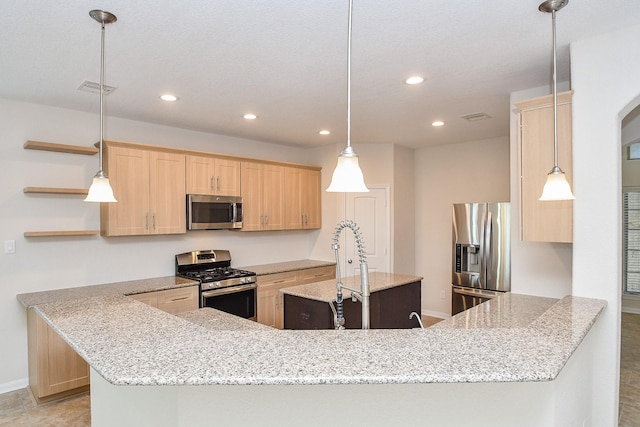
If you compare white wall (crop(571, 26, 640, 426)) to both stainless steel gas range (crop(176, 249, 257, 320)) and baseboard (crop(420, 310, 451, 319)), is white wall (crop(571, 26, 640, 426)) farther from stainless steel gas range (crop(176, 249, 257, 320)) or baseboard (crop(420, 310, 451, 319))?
baseboard (crop(420, 310, 451, 319))

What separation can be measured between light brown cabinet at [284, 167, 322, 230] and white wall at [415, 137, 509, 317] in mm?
1620

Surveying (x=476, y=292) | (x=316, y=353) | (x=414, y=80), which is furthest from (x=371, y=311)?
(x=316, y=353)

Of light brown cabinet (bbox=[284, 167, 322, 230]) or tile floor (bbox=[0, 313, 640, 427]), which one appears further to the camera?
light brown cabinet (bbox=[284, 167, 322, 230])

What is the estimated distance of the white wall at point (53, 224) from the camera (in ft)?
11.2

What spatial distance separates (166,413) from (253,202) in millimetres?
→ 3610

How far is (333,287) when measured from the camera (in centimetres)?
345

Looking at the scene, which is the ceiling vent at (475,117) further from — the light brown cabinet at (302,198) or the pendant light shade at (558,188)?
the light brown cabinet at (302,198)

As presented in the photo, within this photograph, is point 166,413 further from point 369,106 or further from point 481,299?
point 481,299

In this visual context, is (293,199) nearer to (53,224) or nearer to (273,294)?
(273,294)

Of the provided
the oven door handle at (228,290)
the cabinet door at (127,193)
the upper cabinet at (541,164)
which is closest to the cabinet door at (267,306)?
the oven door handle at (228,290)

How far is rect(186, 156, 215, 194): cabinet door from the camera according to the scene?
4309mm

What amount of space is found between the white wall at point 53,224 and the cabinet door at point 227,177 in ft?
1.81

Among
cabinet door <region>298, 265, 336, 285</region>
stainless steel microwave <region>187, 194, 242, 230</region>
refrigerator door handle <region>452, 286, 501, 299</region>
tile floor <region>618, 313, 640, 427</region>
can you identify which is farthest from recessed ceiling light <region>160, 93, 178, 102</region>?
tile floor <region>618, 313, 640, 427</region>

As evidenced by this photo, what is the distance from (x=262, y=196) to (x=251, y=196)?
17cm
